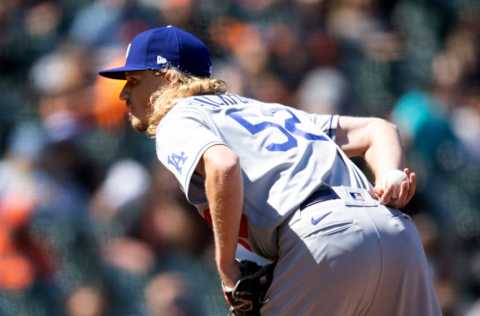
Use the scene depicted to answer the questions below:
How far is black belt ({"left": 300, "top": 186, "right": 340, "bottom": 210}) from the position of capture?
3.51m

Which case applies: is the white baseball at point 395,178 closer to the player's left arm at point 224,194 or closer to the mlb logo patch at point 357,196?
the mlb logo patch at point 357,196

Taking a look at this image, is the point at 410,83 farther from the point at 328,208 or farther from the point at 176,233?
the point at 328,208

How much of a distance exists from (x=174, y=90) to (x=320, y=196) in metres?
0.65

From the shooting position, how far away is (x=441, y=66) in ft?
26.2

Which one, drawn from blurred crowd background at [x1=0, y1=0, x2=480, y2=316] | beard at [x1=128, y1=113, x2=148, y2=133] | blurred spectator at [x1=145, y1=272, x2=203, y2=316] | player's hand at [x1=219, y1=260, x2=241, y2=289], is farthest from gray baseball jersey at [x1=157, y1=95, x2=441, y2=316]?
blurred crowd background at [x1=0, y1=0, x2=480, y2=316]

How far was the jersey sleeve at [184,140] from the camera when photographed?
134 inches

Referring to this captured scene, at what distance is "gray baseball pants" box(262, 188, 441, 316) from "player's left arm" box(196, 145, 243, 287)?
0.20 m

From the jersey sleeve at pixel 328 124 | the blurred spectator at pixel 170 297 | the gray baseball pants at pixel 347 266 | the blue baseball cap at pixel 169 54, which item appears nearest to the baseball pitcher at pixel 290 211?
the gray baseball pants at pixel 347 266

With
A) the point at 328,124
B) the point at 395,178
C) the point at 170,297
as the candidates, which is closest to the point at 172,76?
the point at 328,124

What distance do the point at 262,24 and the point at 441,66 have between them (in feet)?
4.45

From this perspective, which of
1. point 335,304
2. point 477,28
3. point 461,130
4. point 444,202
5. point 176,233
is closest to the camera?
point 335,304

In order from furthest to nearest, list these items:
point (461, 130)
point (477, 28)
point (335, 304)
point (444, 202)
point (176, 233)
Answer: point (477, 28)
point (461, 130)
point (444, 202)
point (176, 233)
point (335, 304)

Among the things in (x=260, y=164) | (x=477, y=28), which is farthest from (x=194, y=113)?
(x=477, y=28)

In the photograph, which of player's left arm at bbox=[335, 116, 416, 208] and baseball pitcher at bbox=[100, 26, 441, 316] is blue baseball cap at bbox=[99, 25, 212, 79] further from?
player's left arm at bbox=[335, 116, 416, 208]
